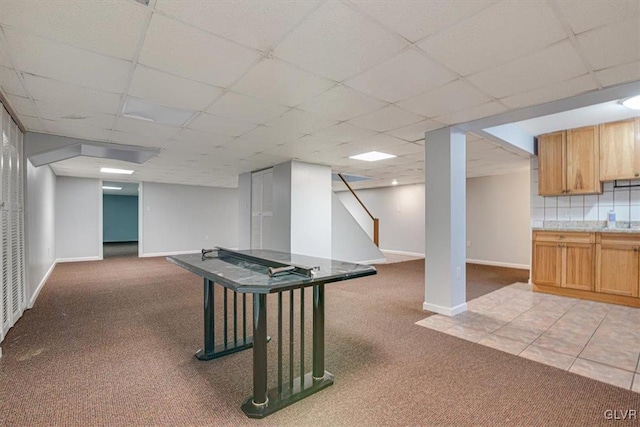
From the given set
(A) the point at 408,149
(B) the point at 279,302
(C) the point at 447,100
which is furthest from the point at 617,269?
(B) the point at 279,302

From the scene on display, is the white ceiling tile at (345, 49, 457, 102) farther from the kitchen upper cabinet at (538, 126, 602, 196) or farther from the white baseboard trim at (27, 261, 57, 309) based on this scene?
the white baseboard trim at (27, 261, 57, 309)

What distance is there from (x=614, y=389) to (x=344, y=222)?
5687 mm

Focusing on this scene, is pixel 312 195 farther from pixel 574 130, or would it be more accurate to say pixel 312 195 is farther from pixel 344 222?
pixel 574 130

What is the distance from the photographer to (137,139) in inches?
159

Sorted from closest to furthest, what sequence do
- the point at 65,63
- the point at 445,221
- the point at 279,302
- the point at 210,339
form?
the point at 279,302, the point at 65,63, the point at 210,339, the point at 445,221

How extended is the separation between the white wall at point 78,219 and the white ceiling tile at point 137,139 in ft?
16.5

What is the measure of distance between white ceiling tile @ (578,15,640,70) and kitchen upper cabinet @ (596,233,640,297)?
2.91 m

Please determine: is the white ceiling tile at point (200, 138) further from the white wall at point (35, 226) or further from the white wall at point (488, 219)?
the white wall at point (488, 219)

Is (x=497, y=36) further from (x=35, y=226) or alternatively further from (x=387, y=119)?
(x=35, y=226)

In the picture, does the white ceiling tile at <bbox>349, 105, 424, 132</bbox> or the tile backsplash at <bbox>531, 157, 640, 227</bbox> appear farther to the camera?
the tile backsplash at <bbox>531, 157, 640, 227</bbox>

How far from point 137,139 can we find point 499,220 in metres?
7.52

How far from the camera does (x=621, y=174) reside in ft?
13.0

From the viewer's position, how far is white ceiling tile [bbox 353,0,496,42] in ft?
4.97

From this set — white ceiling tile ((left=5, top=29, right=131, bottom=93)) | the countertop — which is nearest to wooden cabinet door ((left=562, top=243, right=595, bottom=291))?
the countertop
